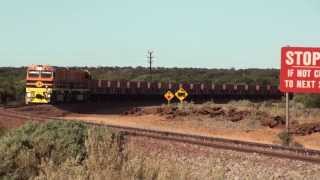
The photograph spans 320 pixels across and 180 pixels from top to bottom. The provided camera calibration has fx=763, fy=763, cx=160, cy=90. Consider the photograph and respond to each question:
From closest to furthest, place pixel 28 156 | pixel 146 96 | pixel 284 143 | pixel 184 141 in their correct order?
1. pixel 28 156
2. pixel 184 141
3. pixel 284 143
4. pixel 146 96

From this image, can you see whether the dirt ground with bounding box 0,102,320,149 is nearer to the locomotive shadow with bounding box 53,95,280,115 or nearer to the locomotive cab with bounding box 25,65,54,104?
the locomotive shadow with bounding box 53,95,280,115

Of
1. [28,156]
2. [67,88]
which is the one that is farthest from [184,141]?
[67,88]

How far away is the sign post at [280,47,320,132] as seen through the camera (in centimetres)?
2797

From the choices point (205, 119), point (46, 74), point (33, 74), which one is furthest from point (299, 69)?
point (33, 74)

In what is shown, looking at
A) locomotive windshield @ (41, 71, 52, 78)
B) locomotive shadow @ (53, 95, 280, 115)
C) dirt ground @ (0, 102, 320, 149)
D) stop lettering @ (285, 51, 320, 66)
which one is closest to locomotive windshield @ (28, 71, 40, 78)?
locomotive windshield @ (41, 71, 52, 78)

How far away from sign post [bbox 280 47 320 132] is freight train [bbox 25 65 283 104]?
28.9 meters

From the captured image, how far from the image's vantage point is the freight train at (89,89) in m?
55.7

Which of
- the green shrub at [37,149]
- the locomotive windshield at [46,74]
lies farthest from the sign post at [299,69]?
the locomotive windshield at [46,74]

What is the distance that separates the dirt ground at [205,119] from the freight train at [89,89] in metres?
1.60

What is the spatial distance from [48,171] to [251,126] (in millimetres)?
28631

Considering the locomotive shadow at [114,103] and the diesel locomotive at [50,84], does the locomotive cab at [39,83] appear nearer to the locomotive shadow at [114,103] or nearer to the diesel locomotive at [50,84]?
the diesel locomotive at [50,84]

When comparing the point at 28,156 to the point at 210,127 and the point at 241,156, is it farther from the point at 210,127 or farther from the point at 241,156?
the point at 210,127

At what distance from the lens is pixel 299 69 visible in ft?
94.0

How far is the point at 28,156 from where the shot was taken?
15.7 meters
